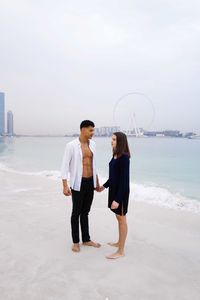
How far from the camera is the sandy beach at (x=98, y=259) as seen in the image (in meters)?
2.80

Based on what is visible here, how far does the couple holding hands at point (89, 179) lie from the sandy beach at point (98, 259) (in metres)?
0.29

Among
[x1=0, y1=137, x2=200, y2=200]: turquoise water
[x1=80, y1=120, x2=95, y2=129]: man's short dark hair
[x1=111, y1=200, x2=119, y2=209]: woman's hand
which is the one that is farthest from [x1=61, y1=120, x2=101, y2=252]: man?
[x1=0, y1=137, x2=200, y2=200]: turquoise water

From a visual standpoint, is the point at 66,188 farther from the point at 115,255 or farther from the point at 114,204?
the point at 115,255

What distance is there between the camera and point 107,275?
312cm

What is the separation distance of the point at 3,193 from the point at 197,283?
6.12 m

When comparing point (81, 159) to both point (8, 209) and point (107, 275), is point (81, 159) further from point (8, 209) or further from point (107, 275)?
point (8, 209)

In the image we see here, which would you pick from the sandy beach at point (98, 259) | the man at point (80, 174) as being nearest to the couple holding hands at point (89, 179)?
the man at point (80, 174)

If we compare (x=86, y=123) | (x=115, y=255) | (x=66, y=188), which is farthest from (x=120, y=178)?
(x=115, y=255)

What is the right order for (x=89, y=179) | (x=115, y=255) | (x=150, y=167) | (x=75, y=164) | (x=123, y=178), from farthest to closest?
(x=150, y=167) → (x=89, y=179) → (x=75, y=164) → (x=115, y=255) → (x=123, y=178)

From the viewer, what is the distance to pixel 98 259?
3.56 m

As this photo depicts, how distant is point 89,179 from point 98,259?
3.44ft

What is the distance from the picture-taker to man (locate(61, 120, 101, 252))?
3787 mm

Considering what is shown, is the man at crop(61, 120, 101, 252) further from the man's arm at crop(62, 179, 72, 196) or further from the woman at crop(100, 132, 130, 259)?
the woman at crop(100, 132, 130, 259)

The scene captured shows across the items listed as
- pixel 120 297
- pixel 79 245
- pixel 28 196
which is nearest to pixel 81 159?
pixel 79 245
